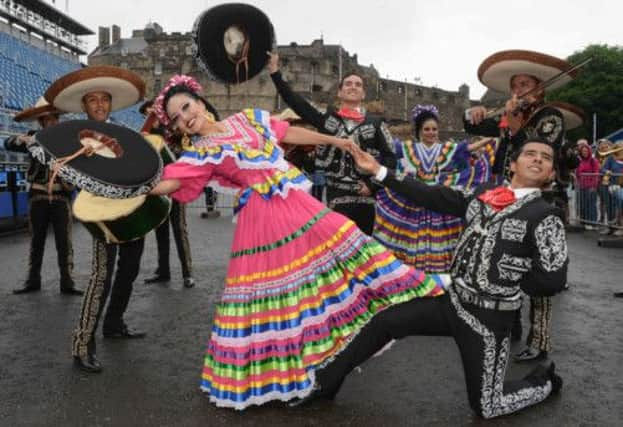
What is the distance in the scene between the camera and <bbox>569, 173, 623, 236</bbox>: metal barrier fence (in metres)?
11.8

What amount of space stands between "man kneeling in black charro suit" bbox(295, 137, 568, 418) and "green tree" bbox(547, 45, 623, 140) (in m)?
45.9

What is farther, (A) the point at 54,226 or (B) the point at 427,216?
(A) the point at 54,226

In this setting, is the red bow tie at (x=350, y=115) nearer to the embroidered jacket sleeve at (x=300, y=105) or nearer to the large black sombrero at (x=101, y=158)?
the embroidered jacket sleeve at (x=300, y=105)

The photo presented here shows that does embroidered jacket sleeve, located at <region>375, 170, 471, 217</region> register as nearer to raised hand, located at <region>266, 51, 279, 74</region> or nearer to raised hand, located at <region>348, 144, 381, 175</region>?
raised hand, located at <region>348, 144, 381, 175</region>

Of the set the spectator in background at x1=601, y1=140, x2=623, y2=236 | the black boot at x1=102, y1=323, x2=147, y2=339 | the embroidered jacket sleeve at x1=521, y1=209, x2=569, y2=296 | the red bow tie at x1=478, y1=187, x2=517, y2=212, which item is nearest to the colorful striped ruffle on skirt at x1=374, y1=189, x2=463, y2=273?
the red bow tie at x1=478, y1=187, x2=517, y2=212

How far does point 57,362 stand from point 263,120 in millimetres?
2375

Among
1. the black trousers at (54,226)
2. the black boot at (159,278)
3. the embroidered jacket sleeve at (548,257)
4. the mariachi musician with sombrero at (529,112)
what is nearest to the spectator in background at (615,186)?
the mariachi musician with sombrero at (529,112)

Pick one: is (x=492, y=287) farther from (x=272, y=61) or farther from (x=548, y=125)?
(x=272, y=61)

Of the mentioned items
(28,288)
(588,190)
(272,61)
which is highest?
(272,61)

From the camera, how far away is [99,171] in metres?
3.12

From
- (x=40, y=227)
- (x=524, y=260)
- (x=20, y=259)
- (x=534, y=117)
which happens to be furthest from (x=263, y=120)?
(x=20, y=259)

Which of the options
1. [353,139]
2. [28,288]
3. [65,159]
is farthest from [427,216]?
[28,288]

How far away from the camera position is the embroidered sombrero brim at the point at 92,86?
4.49m

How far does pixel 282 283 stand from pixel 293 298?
0.35 ft
